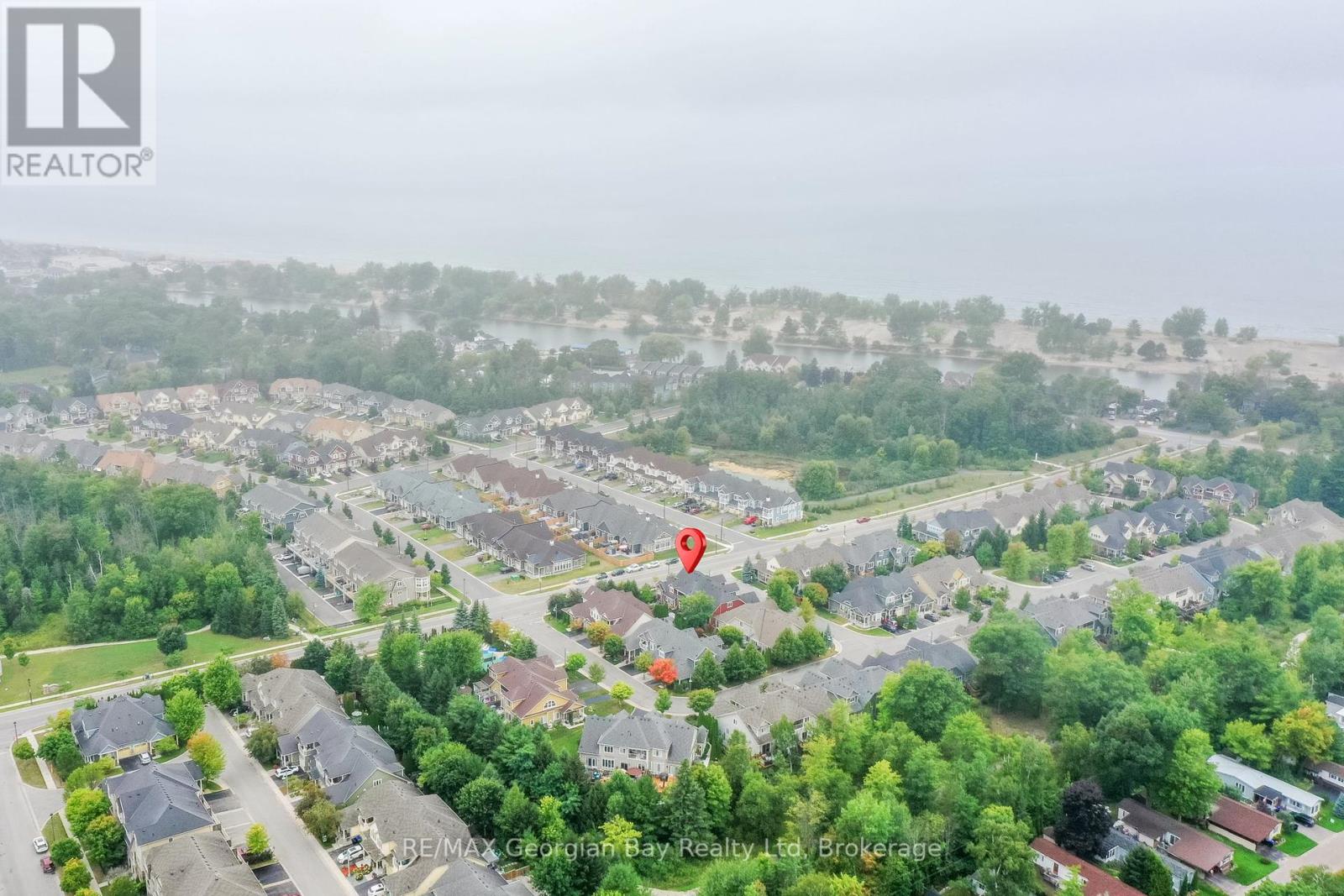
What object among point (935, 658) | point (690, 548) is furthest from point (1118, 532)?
point (690, 548)

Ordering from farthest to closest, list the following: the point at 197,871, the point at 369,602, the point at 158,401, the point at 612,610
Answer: the point at 158,401 → the point at 369,602 → the point at 612,610 → the point at 197,871

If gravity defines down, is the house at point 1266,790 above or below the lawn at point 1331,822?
above

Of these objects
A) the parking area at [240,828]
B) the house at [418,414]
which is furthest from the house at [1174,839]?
the house at [418,414]

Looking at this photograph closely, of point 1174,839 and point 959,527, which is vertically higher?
point 959,527

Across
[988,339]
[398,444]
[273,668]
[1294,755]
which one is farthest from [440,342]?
[1294,755]

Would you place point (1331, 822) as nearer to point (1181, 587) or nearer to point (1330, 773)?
point (1330, 773)

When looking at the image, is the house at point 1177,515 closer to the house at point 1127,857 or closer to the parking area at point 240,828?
the house at point 1127,857

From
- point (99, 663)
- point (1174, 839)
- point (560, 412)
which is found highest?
point (560, 412)
